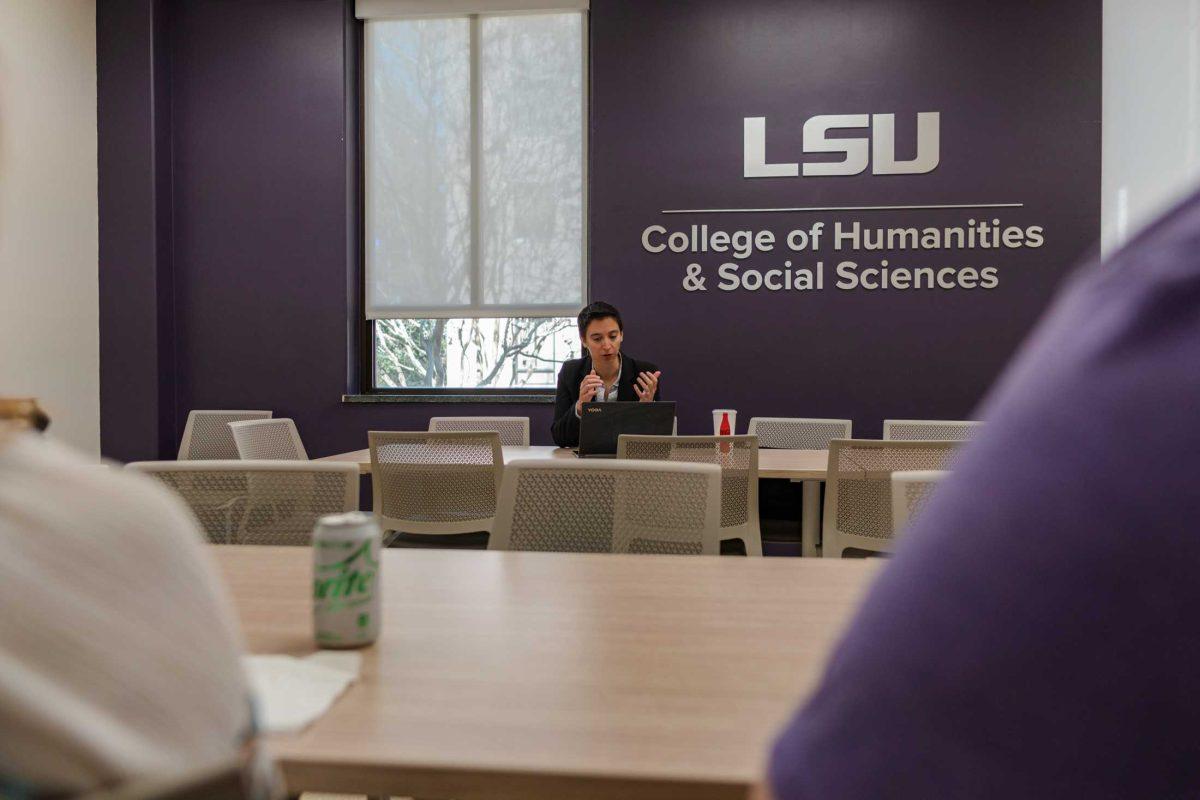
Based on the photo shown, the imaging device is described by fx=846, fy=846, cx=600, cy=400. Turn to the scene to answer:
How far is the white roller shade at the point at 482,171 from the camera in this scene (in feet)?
17.7

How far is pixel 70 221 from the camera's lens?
5191 mm

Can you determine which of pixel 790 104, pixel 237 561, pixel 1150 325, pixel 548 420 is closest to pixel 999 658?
pixel 1150 325

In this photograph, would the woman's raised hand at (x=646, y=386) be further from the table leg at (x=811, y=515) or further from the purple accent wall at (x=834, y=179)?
the purple accent wall at (x=834, y=179)

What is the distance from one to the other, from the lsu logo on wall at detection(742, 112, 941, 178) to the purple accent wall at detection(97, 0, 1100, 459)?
60mm

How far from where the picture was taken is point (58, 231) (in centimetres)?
510

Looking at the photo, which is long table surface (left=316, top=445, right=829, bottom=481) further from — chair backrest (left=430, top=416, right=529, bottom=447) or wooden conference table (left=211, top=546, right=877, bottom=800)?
wooden conference table (left=211, top=546, right=877, bottom=800)

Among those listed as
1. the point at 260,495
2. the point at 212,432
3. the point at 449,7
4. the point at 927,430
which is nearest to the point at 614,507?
the point at 260,495

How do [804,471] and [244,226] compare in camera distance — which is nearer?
[804,471]

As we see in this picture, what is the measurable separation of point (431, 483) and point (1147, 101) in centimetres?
453

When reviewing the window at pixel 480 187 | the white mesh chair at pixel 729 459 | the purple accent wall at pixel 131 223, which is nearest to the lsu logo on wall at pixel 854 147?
the window at pixel 480 187

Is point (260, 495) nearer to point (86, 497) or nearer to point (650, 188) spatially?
point (86, 497)

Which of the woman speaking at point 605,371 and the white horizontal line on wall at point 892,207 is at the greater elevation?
the white horizontal line on wall at point 892,207

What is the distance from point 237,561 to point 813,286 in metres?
4.41

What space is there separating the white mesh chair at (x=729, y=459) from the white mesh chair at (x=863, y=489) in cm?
24
